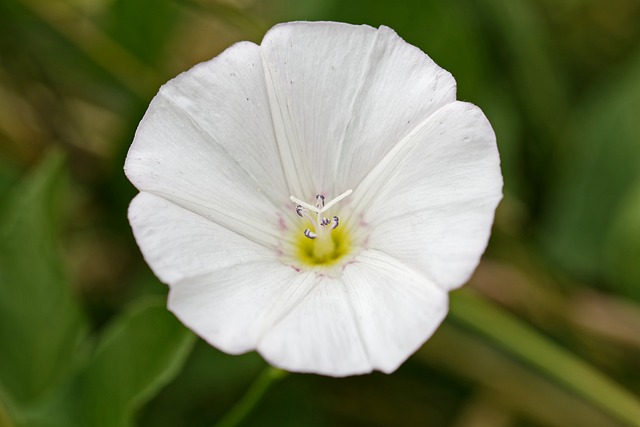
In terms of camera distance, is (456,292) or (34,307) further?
(456,292)

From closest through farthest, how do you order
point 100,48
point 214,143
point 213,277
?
point 213,277 → point 214,143 → point 100,48

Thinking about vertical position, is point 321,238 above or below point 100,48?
below

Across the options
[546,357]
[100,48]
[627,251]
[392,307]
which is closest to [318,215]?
[392,307]

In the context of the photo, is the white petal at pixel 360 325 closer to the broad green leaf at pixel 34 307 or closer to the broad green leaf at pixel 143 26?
the broad green leaf at pixel 34 307

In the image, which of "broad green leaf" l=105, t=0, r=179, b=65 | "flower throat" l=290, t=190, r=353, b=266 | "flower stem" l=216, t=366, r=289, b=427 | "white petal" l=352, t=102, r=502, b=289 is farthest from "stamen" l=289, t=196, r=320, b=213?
"broad green leaf" l=105, t=0, r=179, b=65

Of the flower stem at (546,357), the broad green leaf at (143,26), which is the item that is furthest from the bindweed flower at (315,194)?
the broad green leaf at (143,26)

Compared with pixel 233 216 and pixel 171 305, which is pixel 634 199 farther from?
pixel 171 305

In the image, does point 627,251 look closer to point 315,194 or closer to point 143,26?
point 315,194

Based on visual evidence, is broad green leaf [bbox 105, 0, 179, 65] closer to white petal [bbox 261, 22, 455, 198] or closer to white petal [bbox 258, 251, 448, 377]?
white petal [bbox 261, 22, 455, 198]
